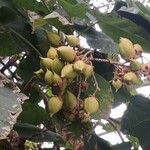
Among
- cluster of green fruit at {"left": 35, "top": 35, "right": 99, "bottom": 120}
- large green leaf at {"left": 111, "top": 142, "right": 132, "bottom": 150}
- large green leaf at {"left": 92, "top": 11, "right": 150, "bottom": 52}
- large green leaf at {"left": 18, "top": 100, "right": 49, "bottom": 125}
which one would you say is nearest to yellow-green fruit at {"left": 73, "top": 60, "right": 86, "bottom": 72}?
cluster of green fruit at {"left": 35, "top": 35, "right": 99, "bottom": 120}

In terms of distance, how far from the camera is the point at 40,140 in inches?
64.0

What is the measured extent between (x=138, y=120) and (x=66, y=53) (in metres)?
0.67

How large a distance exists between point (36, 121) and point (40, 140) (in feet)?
0.43

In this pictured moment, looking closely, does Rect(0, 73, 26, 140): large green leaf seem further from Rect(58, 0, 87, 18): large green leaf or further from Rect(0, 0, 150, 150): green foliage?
Rect(58, 0, 87, 18): large green leaf

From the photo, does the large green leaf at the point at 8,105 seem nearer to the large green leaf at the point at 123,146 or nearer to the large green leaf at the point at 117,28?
the large green leaf at the point at 117,28

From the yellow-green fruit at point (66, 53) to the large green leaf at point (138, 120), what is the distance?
594mm

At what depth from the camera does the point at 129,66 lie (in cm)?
112

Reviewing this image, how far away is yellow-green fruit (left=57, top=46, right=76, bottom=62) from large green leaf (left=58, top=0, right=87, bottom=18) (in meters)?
0.11

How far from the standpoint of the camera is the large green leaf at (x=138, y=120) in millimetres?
1640

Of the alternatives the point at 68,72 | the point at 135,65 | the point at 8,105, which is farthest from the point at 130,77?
the point at 8,105

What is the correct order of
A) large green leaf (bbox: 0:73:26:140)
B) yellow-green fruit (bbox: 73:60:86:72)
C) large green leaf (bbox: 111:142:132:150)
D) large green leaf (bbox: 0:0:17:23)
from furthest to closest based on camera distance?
1. large green leaf (bbox: 111:142:132:150)
2. large green leaf (bbox: 0:0:17:23)
3. yellow-green fruit (bbox: 73:60:86:72)
4. large green leaf (bbox: 0:73:26:140)

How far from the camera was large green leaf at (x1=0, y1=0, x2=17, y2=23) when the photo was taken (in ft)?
4.15

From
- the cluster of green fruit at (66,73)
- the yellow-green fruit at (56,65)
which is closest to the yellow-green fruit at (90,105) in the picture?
the cluster of green fruit at (66,73)

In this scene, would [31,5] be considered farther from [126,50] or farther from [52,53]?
[126,50]
